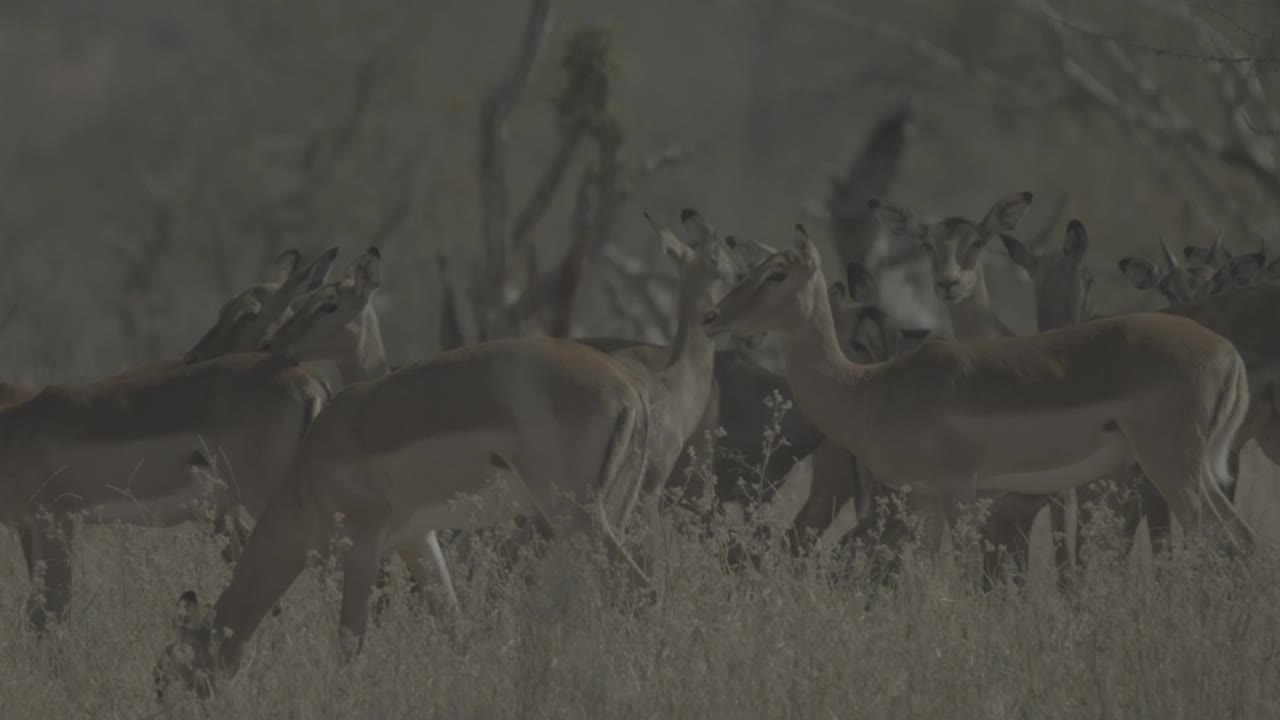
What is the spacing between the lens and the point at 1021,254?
10.6 metres

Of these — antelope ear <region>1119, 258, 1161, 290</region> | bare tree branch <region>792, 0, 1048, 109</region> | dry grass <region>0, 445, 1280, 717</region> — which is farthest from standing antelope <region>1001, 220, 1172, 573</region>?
bare tree branch <region>792, 0, 1048, 109</region>

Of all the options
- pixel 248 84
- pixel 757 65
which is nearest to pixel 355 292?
pixel 248 84

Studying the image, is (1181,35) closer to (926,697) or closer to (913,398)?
(913,398)

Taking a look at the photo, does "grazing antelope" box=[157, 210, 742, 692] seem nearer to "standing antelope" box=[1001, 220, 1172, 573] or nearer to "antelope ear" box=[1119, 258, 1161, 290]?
"standing antelope" box=[1001, 220, 1172, 573]

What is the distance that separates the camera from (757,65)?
5809 centimetres

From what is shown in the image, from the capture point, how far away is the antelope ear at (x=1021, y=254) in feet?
34.4

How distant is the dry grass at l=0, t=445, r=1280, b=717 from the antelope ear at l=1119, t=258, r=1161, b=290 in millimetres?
4091

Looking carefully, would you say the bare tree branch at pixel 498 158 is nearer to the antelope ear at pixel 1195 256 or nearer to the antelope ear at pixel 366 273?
the antelope ear at pixel 1195 256

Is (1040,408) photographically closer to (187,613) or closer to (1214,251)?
(187,613)

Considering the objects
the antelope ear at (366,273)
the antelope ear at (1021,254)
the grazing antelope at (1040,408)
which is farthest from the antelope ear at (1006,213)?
the antelope ear at (366,273)

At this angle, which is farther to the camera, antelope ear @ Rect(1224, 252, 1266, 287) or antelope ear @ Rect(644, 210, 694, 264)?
antelope ear @ Rect(1224, 252, 1266, 287)

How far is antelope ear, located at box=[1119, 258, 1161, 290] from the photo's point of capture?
10.9 meters

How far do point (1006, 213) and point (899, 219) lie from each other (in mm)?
569

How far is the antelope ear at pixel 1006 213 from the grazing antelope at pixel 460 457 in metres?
2.95
